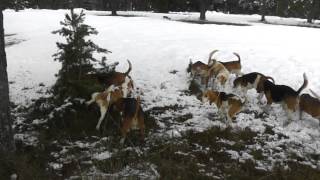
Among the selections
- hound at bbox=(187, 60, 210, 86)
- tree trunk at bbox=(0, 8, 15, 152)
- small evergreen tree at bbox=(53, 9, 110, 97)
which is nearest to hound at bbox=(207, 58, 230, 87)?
hound at bbox=(187, 60, 210, 86)

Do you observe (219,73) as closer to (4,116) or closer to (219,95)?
(219,95)

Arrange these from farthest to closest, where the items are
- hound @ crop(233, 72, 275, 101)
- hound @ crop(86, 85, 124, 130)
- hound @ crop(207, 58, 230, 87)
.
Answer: hound @ crop(207, 58, 230, 87) → hound @ crop(233, 72, 275, 101) → hound @ crop(86, 85, 124, 130)

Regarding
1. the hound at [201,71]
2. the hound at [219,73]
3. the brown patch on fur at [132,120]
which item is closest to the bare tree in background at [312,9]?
the hound at [201,71]

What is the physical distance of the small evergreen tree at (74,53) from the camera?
379 inches

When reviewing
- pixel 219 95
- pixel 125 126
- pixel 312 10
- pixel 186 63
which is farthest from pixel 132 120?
pixel 312 10

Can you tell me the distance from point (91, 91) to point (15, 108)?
2.03 metres

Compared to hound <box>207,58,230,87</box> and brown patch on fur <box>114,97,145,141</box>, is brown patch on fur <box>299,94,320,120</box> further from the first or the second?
brown patch on fur <box>114,97,145,141</box>

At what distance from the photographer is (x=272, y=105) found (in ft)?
34.5

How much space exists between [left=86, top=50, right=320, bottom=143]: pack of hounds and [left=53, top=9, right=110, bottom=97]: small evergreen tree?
473 millimetres

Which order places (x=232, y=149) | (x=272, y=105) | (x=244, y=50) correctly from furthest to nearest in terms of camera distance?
(x=244, y=50) < (x=272, y=105) < (x=232, y=149)

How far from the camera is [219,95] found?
956cm

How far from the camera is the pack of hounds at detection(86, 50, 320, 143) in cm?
870

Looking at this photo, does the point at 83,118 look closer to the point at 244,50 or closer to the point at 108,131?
the point at 108,131

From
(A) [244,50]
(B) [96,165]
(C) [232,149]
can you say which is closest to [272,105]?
(C) [232,149]
